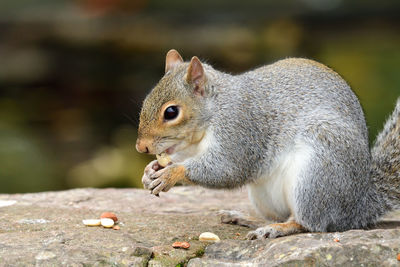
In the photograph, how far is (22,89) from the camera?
800cm

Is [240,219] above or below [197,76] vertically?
below

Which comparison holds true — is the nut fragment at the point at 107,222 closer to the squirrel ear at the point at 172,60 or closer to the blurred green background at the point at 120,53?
the squirrel ear at the point at 172,60

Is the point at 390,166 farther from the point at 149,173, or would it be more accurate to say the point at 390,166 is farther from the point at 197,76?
the point at 149,173

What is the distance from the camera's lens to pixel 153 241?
10.3 feet

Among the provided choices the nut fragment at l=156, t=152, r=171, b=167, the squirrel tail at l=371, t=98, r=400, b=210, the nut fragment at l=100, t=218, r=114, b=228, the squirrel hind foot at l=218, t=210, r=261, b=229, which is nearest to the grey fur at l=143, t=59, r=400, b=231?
the squirrel tail at l=371, t=98, r=400, b=210

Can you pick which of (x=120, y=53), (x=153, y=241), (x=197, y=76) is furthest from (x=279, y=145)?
(x=120, y=53)

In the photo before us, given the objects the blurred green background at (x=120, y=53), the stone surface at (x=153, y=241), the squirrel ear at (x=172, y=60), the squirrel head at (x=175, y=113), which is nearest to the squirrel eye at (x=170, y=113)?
the squirrel head at (x=175, y=113)

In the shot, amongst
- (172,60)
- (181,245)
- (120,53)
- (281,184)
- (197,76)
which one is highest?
(120,53)

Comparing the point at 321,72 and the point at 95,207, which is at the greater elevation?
the point at 321,72

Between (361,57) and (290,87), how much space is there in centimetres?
501

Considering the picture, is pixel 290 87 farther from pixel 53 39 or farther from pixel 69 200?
pixel 53 39

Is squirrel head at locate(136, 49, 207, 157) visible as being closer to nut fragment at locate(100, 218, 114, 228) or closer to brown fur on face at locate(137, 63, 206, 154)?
brown fur on face at locate(137, 63, 206, 154)

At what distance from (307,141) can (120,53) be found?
16.1 ft

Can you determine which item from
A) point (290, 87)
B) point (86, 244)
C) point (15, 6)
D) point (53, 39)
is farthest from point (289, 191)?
point (15, 6)
